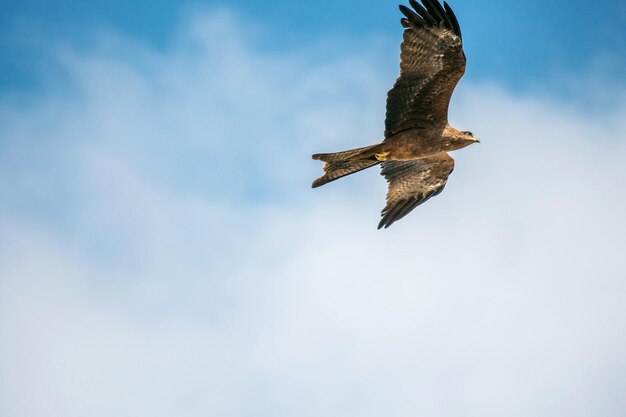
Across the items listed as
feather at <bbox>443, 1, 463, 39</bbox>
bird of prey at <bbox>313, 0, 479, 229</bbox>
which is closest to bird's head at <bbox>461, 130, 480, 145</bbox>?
bird of prey at <bbox>313, 0, 479, 229</bbox>

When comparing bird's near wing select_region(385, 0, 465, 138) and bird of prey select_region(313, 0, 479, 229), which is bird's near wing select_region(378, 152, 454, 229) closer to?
bird of prey select_region(313, 0, 479, 229)

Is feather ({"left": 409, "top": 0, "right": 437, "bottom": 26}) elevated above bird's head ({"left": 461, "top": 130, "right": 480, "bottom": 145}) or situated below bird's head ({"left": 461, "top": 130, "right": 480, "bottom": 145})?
above

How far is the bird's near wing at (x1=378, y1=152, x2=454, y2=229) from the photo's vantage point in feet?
60.4

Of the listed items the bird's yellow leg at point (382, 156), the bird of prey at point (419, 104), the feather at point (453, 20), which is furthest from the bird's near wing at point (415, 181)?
the feather at point (453, 20)

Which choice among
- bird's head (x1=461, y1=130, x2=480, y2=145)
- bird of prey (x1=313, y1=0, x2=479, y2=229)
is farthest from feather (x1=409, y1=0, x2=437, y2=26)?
bird's head (x1=461, y1=130, x2=480, y2=145)

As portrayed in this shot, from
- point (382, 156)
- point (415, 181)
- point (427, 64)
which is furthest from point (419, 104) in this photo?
point (415, 181)

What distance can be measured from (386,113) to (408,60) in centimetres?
108

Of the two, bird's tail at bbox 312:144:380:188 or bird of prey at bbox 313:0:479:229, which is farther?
bird's tail at bbox 312:144:380:188

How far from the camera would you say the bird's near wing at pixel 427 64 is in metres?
16.3

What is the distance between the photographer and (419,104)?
16.8 m

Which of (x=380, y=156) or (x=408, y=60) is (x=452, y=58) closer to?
(x=408, y=60)

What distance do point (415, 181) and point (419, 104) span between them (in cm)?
223

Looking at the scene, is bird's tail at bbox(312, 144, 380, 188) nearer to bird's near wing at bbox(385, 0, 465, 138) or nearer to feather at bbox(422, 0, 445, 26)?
bird's near wing at bbox(385, 0, 465, 138)

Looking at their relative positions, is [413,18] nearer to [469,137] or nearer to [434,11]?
[434,11]
